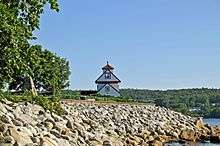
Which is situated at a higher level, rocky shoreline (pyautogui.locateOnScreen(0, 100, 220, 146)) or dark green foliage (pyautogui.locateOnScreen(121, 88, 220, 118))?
dark green foliage (pyautogui.locateOnScreen(121, 88, 220, 118))

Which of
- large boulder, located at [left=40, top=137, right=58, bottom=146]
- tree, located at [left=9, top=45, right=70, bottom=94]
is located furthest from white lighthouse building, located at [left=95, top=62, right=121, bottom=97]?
large boulder, located at [left=40, top=137, right=58, bottom=146]

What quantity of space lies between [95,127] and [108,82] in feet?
211

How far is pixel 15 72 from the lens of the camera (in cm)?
2844

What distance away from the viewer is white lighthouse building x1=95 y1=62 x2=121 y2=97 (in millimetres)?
98688

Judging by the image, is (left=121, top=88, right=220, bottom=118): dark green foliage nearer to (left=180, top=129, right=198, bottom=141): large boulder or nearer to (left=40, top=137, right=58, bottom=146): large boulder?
(left=180, top=129, right=198, bottom=141): large boulder

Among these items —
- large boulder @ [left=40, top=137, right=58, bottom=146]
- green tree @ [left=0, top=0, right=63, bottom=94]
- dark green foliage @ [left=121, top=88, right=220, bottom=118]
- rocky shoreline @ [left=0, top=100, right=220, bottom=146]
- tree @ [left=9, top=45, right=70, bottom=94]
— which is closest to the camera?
large boulder @ [left=40, top=137, right=58, bottom=146]

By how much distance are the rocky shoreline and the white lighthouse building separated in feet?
118

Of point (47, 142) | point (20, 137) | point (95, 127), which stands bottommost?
point (47, 142)

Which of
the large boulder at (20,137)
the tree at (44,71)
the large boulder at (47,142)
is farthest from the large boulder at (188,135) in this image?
the large boulder at (20,137)

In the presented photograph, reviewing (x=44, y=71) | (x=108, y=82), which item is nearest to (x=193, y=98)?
(x=108, y=82)

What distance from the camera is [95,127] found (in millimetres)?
34531

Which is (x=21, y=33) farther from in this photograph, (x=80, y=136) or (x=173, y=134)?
(x=173, y=134)

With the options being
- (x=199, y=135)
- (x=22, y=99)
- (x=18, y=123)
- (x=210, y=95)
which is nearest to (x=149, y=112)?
(x=199, y=135)

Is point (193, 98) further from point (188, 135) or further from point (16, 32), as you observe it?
point (16, 32)
